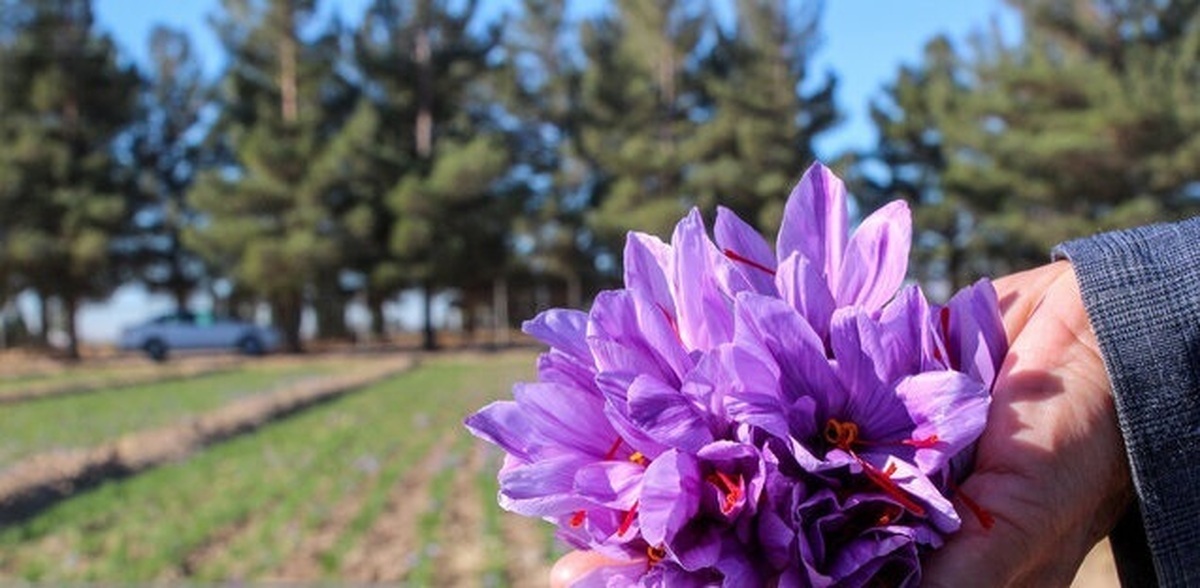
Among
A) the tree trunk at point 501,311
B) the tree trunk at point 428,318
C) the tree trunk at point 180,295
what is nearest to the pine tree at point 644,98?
the tree trunk at point 501,311

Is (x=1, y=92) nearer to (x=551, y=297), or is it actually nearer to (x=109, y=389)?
(x=109, y=389)

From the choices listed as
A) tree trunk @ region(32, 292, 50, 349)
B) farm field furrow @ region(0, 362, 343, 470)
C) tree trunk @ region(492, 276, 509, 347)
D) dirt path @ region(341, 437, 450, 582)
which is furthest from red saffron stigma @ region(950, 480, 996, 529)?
tree trunk @ region(32, 292, 50, 349)

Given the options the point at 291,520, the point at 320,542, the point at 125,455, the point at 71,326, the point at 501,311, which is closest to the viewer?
the point at 320,542

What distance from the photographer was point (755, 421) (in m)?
0.87

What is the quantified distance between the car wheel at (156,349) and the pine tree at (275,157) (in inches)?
127

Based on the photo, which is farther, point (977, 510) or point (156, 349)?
point (156, 349)

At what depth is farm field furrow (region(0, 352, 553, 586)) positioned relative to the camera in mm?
7555

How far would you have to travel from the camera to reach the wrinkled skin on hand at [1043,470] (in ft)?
2.95

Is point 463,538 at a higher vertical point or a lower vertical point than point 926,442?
lower

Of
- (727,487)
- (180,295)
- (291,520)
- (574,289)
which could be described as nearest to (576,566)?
(727,487)

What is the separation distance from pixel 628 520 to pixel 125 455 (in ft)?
Answer: 44.9

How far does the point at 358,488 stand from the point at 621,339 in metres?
10.4

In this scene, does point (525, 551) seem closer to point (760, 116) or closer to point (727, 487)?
point (727, 487)

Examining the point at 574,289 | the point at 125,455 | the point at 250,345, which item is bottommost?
the point at 125,455
